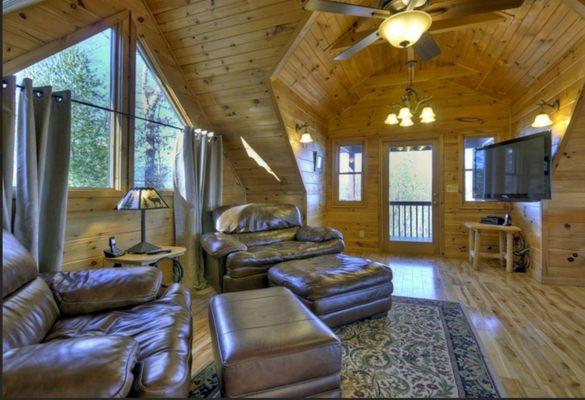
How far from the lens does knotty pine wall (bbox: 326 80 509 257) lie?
4.70 metres

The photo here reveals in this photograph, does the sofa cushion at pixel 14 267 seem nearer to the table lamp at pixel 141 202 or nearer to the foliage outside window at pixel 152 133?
the table lamp at pixel 141 202

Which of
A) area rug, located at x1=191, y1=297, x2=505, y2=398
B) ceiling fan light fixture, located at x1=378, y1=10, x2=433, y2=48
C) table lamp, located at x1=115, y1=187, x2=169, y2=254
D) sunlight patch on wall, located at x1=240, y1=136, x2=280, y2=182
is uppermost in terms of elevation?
ceiling fan light fixture, located at x1=378, y1=10, x2=433, y2=48

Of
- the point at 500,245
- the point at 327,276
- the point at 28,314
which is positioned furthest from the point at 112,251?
the point at 500,245

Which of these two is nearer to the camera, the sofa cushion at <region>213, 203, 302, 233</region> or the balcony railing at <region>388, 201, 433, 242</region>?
the sofa cushion at <region>213, 203, 302, 233</region>

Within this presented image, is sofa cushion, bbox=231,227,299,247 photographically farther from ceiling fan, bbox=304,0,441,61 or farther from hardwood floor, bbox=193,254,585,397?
ceiling fan, bbox=304,0,441,61

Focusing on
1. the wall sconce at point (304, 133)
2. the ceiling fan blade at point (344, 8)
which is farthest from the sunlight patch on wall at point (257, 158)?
the ceiling fan blade at point (344, 8)

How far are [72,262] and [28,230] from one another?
51 cm

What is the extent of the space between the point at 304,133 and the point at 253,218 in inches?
52.9

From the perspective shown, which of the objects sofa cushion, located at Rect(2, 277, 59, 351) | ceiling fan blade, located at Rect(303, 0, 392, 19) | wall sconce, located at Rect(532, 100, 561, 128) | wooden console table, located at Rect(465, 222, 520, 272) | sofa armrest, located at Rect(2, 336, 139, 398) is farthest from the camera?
wooden console table, located at Rect(465, 222, 520, 272)

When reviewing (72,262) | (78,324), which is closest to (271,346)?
(78,324)

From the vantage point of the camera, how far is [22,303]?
1365 millimetres

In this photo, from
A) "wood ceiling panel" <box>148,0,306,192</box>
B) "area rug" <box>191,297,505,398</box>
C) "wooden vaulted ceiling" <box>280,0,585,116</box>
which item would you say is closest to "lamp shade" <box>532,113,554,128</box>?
"wooden vaulted ceiling" <box>280,0,585,116</box>

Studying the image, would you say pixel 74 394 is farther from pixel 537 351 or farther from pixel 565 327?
pixel 565 327

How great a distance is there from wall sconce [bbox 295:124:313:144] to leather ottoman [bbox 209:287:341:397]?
283 cm
